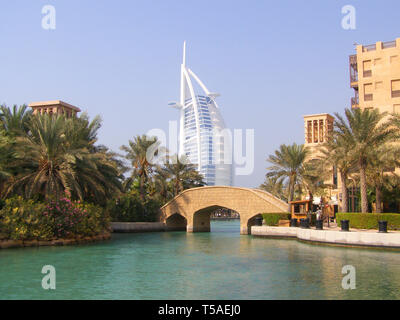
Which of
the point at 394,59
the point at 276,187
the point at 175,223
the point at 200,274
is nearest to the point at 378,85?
the point at 394,59

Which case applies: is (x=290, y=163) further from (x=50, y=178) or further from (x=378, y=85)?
(x=50, y=178)

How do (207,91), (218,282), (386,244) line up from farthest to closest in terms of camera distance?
(207,91) < (386,244) < (218,282)

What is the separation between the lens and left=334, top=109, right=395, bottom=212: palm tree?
29.1 metres

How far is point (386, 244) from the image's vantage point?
23453 mm

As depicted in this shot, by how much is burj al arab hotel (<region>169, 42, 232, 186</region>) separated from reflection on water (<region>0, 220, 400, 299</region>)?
14800 centimetres

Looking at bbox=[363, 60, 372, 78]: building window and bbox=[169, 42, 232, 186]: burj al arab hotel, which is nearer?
bbox=[363, 60, 372, 78]: building window

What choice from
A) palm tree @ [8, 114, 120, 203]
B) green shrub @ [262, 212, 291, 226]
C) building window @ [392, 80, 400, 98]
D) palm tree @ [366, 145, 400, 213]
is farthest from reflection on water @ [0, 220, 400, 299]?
building window @ [392, 80, 400, 98]

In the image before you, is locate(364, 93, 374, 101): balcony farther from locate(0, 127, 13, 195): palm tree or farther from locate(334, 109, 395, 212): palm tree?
locate(0, 127, 13, 195): palm tree

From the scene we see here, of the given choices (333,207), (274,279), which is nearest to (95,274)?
(274,279)

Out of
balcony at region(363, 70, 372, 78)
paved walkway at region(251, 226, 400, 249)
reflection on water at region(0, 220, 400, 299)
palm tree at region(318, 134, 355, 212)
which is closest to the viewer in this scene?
reflection on water at region(0, 220, 400, 299)

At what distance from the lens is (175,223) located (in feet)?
170
